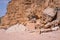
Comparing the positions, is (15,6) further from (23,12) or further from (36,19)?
(36,19)

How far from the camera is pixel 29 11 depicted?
11641 millimetres

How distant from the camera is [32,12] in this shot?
11398 mm

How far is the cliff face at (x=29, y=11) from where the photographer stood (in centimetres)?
1047

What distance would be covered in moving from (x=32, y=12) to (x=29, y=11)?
0.32m

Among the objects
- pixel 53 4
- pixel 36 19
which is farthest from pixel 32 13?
pixel 53 4

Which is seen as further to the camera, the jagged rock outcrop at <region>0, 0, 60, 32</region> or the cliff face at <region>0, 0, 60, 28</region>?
the cliff face at <region>0, 0, 60, 28</region>

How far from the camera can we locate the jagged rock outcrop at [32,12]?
1012cm

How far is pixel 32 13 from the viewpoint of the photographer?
11406 millimetres

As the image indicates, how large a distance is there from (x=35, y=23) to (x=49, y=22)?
906 millimetres

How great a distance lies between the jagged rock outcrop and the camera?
10125mm

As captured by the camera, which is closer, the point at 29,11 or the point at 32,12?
the point at 32,12

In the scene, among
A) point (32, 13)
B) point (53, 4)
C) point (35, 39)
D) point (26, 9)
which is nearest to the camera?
point (35, 39)

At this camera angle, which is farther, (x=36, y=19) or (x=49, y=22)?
(x=36, y=19)

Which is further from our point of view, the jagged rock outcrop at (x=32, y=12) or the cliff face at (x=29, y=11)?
the cliff face at (x=29, y=11)
